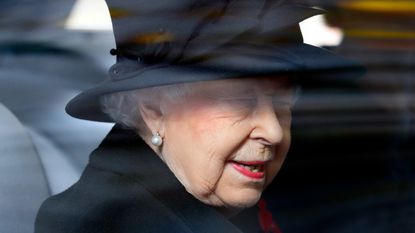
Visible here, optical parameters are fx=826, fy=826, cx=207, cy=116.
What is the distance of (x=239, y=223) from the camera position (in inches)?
63.7

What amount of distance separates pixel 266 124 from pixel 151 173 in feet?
0.75

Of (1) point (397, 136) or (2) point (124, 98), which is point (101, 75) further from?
(1) point (397, 136)

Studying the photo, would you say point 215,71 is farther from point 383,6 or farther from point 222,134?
point 383,6

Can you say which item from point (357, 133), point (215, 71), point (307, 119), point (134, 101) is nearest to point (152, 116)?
point (134, 101)

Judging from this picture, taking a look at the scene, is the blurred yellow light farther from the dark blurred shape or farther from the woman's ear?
the woman's ear

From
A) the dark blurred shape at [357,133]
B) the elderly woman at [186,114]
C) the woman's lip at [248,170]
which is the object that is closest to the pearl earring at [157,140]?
the elderly woman at [186,114]

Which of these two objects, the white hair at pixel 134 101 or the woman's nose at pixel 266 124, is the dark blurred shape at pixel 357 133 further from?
the white hair at pixel 134 101

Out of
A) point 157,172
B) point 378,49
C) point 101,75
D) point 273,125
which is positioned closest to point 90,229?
point 157,172

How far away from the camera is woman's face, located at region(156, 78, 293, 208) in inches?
57.6

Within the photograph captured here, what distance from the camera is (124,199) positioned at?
149 centimetres

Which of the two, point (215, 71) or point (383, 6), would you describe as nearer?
point (215, 71)

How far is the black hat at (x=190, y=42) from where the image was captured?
1399 millimetres

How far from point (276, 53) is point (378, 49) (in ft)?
1.13

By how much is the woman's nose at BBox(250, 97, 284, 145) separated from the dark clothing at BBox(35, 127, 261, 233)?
0.17 metres
